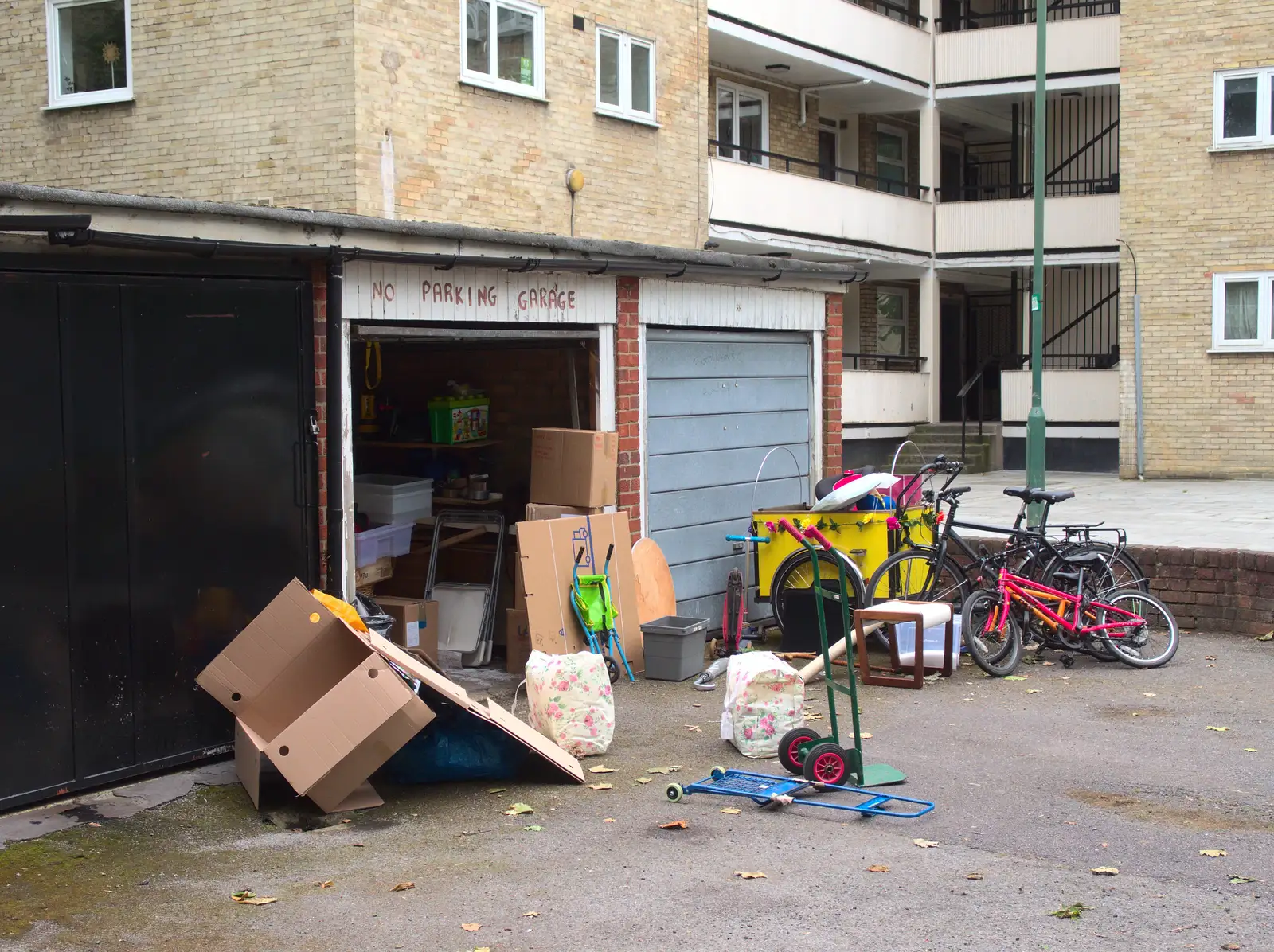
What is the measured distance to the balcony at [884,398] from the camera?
24516 millimetres

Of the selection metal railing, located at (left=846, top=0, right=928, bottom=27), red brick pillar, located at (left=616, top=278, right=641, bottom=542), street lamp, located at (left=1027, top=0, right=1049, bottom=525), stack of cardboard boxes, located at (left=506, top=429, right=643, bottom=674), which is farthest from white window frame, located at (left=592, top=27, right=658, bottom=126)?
stack of cardboard boxes, located at (left=506, top=429, right=643, bottom=674)

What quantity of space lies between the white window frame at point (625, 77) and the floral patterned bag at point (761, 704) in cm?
1210

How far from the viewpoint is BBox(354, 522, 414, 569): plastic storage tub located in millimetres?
9273

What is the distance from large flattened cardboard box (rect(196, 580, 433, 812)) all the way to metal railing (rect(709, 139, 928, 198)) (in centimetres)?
1589

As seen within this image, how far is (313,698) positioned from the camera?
7.08m

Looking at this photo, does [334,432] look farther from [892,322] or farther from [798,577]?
[892,322]

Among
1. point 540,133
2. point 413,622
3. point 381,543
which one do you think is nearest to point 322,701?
point 413,622

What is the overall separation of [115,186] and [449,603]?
8408mm

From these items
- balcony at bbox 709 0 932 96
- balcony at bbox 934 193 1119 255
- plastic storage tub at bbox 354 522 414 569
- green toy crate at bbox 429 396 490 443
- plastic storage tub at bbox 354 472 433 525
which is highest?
balcony at bbox 709 0 932 96

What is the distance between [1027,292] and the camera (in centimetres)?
2725

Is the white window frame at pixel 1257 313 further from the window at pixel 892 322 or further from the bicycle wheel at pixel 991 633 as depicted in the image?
the bicycle wheel at pixel 991 633

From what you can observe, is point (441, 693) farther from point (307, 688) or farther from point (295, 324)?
point (295, 324)

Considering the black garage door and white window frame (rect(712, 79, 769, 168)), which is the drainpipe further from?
white window frame (rect(712, 79, 769, 168))

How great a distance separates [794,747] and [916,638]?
7.86 ft
